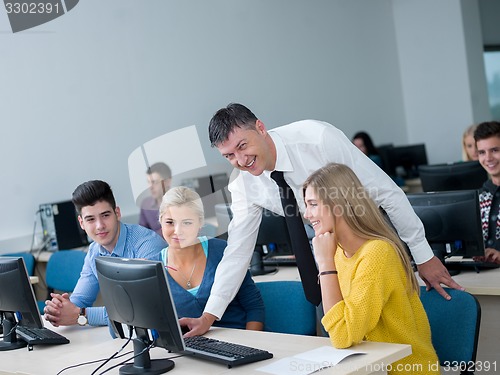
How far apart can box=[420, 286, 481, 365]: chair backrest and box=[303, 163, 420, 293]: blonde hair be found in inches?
8.1

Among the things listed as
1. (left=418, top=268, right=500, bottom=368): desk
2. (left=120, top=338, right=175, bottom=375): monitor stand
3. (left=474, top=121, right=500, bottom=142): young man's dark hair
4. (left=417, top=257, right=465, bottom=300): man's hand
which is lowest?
(left=418, top=268, right=500, bottom=368): desk

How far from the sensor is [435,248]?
3.37 meters

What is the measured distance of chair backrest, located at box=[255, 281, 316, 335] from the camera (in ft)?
9.25

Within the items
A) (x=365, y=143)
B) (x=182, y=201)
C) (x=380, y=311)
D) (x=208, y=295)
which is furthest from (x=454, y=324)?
(x=365, y=143)

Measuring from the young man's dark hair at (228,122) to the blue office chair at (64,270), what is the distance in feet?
7.44

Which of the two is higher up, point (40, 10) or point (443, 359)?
point (40, 10)

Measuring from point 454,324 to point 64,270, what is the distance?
2994mm

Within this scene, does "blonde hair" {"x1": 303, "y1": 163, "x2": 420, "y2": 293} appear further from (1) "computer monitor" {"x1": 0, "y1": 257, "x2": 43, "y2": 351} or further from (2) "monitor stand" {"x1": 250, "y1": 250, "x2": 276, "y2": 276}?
(2) "monitor stand" {"x1": 250, "y1": 250, "x2": 276, "y2": 276}

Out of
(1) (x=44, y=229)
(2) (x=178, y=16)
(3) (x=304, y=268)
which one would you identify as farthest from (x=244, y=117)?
(2) (x=178, y=16)

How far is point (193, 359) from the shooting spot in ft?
7.50

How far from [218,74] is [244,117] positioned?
4.17 metres

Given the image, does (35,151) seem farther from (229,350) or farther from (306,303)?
(229,350)

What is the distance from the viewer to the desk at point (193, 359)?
79.2 inches

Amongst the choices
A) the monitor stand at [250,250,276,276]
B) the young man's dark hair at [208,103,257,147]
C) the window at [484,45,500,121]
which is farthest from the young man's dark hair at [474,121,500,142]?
the window at [484,45,500,121]
